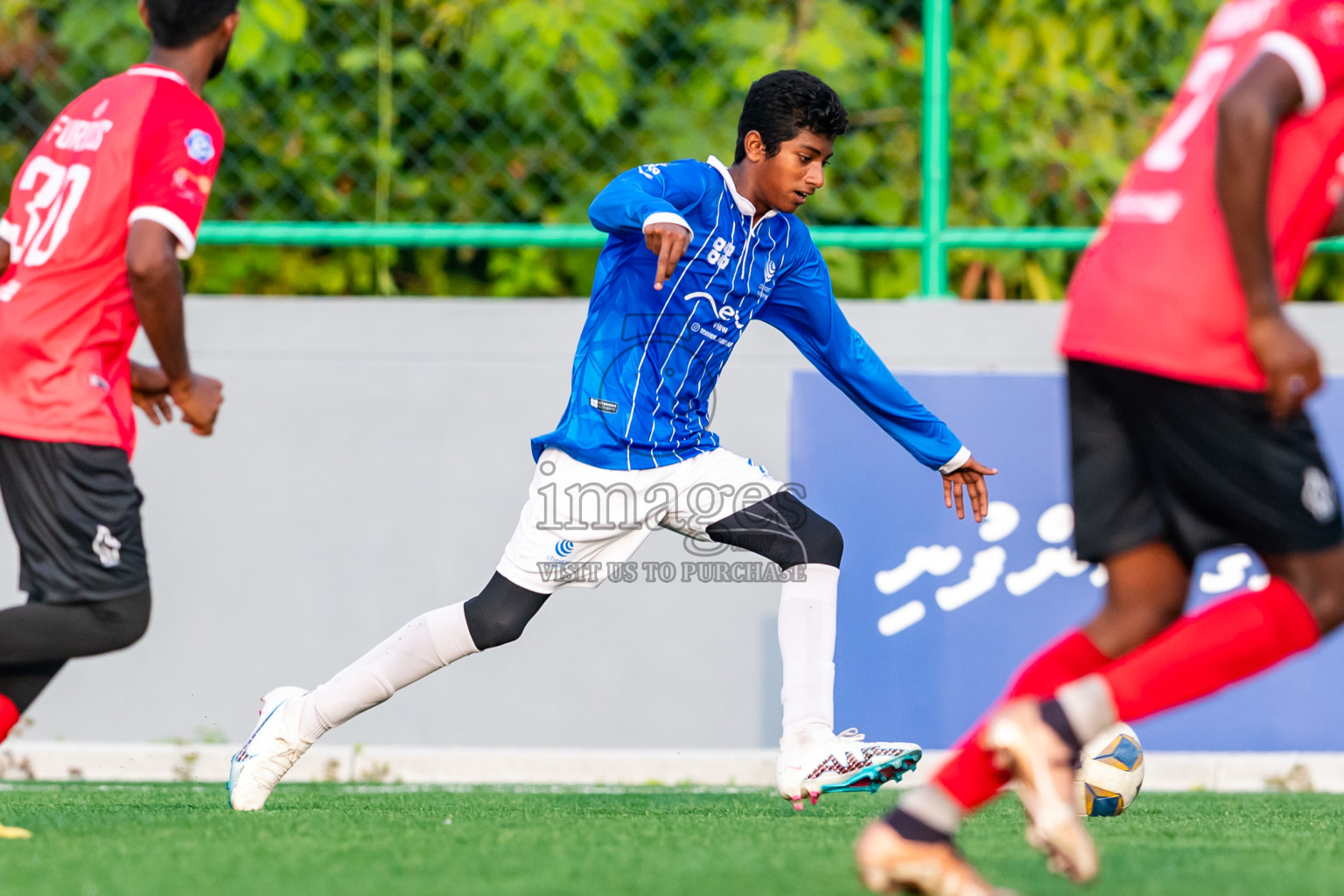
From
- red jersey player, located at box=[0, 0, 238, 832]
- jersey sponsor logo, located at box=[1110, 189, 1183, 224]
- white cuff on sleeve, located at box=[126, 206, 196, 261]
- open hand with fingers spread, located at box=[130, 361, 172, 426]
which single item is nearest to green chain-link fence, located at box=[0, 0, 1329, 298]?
open hand with fingers spread, located at box=[130, 361, 172, 426]

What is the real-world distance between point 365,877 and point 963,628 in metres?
3.24

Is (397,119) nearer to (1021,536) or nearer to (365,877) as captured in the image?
(1021,536)

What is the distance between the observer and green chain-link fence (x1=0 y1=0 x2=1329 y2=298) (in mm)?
6312

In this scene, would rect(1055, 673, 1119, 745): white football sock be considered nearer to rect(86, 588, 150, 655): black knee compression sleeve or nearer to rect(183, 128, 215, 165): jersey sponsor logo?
rect(86, 588, 150, 655): black knee compression sleeve

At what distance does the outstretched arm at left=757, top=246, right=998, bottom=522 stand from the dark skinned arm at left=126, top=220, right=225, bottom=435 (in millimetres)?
1658

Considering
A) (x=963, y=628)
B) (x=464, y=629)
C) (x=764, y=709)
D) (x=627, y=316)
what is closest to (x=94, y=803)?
(x=464, y=629)

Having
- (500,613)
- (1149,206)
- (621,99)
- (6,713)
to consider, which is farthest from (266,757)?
(621,99)

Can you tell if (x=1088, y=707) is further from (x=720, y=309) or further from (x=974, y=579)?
(x=974, y=579)

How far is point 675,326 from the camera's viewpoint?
4.14 meters

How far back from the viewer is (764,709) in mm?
5852

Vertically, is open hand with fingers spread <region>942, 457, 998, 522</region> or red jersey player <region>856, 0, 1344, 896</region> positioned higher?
red jersey player <region>856, 0, 1344, 896</region>

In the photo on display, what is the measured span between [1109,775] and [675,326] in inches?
66.0

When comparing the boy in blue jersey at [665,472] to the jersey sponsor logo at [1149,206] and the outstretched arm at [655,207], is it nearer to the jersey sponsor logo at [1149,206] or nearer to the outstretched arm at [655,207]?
the outstretched arm at [655,207]

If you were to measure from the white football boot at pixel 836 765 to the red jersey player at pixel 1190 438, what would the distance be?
1326 millimetres
